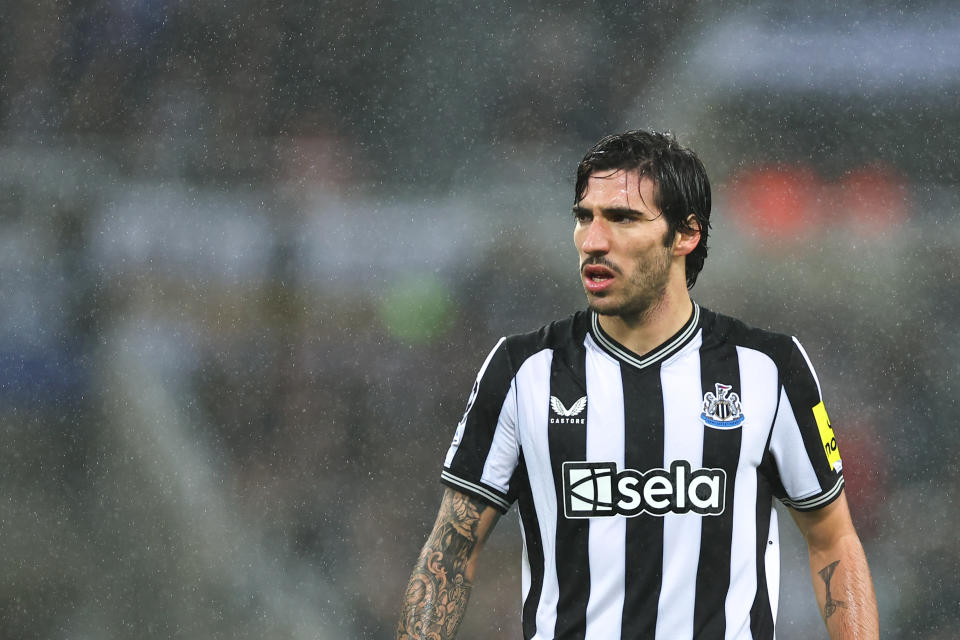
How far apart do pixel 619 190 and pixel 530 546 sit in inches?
29.6

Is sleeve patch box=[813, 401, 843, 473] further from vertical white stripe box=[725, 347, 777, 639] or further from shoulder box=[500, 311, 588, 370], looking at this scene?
shoulder box=[500, 311, 588, 370]

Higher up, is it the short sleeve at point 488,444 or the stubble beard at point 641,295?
the stubble beard at point 641,295

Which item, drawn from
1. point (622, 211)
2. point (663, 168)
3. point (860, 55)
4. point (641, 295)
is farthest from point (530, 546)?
point (860, 55)

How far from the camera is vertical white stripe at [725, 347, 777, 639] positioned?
6.96 feet

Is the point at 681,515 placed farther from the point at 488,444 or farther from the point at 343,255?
the point at 343,255

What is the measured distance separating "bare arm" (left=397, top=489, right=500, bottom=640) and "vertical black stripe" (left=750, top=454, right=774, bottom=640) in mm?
547

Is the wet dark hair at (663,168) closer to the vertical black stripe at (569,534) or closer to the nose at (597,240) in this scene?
the nose at (597,240)

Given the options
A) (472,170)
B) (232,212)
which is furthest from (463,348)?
(232,212)

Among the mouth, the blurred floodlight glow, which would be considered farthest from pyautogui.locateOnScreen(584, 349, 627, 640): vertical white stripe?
the blurred floodlight glow

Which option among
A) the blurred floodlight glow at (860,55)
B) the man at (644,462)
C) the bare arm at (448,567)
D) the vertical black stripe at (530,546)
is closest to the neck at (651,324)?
the man at (644,462)

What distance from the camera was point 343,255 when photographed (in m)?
6.30

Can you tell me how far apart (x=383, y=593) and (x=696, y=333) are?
13.3 ft

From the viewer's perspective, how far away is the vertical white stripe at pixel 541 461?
2.16m

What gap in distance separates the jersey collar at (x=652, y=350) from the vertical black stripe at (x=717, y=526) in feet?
0.22
